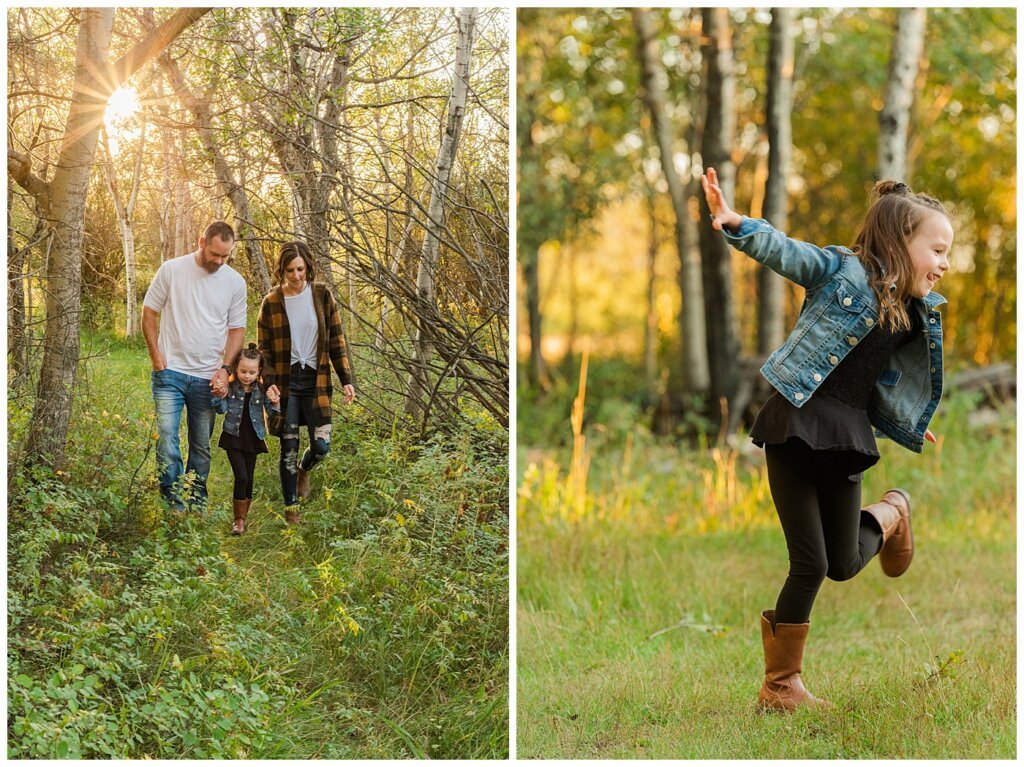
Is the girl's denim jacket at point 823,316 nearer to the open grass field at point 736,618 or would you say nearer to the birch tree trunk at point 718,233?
the open grass field at point 736,618

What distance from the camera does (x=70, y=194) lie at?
10.3 feet

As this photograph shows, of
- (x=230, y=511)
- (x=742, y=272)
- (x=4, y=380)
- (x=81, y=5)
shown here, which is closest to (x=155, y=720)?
(x=230, y=511)

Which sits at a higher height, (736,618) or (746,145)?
(746,145)

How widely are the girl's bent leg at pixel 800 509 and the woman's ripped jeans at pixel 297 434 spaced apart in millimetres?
1492

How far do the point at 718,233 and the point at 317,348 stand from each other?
597 centimetres

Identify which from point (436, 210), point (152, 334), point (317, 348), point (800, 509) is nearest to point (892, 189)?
point (800, 509)

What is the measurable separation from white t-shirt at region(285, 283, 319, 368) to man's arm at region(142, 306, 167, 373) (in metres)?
0.42

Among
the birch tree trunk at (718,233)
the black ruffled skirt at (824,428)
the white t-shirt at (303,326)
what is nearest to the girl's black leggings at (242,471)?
the white t-shirt at (303,326)

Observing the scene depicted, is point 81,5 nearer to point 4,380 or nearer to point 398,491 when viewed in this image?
point 4,380

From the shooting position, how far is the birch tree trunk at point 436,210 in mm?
3248

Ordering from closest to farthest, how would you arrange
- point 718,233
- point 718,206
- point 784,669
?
point 718,206 < point 784,669 < point 718,233

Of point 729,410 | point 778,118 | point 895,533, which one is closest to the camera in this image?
point 895,533

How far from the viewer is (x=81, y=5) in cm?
314

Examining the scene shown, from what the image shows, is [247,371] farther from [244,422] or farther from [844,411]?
[844,411]
